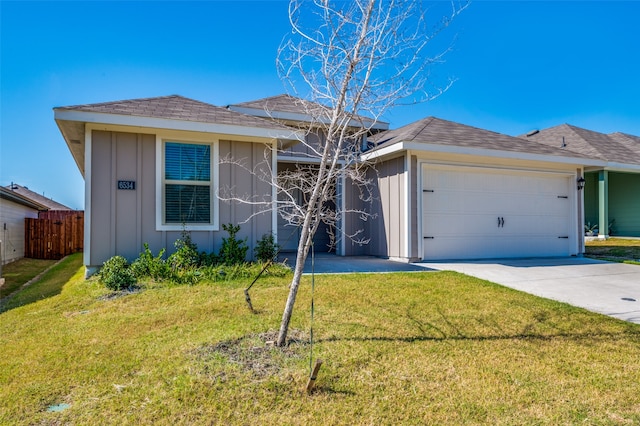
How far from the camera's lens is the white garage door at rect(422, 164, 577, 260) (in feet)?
30.9

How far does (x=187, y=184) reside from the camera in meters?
7.64

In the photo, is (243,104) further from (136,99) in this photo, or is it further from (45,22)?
(45,22)

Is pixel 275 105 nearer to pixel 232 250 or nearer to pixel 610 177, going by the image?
pixel 232 250

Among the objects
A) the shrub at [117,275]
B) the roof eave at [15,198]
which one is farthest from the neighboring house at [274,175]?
the roof eave at [15,198]

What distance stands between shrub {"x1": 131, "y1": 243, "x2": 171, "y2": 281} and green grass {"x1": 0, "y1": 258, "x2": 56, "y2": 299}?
3.10 m

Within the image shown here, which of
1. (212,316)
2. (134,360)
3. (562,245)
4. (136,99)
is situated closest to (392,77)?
(212,316)

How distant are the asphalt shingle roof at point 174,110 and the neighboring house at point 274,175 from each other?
0.08 ft

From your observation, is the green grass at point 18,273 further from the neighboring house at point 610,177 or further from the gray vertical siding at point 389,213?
the neighboring house at point 610,177

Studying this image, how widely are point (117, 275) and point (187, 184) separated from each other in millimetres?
2206

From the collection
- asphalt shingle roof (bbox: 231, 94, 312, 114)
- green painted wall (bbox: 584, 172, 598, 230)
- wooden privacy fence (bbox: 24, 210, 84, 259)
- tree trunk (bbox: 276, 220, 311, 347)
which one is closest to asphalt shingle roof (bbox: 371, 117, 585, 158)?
asphalt shingle roof (bbox: 231, 94, 312, 114)

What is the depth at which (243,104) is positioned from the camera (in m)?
10.8

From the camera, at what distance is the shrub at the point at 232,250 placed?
7.52 metres

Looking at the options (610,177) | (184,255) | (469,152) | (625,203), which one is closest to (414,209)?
(469,152)

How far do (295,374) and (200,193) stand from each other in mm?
5280
